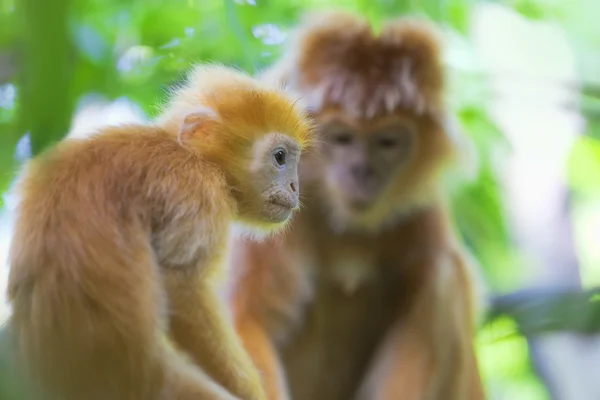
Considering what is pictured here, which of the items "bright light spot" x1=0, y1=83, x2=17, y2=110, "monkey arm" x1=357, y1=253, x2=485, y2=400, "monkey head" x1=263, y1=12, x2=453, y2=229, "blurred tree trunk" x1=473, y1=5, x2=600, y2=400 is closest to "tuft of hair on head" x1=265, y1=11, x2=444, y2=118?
"monkey head" x1=263, y1=12, x2=453, y2=229

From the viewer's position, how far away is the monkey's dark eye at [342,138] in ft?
3.61

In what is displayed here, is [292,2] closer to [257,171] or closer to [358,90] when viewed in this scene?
[358,90]

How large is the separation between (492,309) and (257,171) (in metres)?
0.61

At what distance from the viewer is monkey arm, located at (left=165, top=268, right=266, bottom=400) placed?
66 centimetres

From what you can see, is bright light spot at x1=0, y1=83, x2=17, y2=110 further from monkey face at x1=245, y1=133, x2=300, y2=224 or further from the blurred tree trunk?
the blurred tree trunk

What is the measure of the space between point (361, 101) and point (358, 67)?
5cm

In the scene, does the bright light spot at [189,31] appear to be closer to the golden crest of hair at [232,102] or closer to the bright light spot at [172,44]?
→ the bright light spot at [172,44]

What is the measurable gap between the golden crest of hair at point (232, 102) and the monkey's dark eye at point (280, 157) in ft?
0.08

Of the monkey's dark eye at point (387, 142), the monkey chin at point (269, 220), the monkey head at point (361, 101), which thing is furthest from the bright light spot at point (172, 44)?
the monkey's dark eye at point (387, 142)

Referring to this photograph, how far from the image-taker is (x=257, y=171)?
807mm

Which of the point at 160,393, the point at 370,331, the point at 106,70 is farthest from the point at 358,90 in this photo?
the point at 106,70

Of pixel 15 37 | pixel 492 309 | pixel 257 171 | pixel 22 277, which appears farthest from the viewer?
pixel 492 309

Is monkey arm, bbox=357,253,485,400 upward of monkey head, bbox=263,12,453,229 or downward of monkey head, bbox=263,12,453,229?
downward

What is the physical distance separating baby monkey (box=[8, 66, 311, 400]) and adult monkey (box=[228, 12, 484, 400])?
11.6 inches
